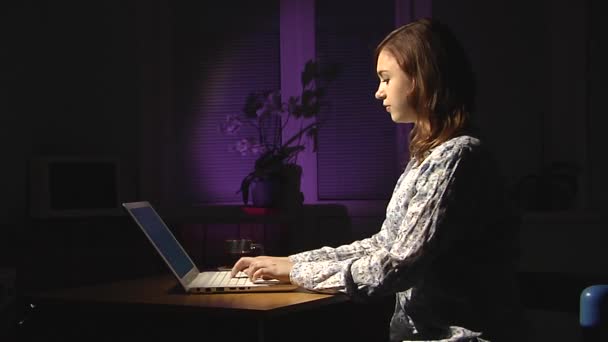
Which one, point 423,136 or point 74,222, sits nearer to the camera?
point 423,136

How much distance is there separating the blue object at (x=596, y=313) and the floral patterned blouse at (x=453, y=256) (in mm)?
131

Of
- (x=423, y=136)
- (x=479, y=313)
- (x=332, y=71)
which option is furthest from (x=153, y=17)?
(x=479, y=313)

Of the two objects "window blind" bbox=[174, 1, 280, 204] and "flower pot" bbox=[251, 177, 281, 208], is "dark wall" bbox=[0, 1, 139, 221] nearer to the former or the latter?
"window blind" bbox=[174, 1, 280, 204]

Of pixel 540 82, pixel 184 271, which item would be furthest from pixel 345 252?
pixel 540 82

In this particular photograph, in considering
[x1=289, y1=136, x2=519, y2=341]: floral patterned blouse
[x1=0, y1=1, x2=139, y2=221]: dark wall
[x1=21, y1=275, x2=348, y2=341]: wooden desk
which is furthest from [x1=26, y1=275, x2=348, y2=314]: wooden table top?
[x1=0, y1=1, x2=139, y2=221]: dark wall

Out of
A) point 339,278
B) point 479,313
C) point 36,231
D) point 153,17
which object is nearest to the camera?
point 479,313

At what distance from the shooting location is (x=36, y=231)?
249 centimetres

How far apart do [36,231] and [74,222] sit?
0.59 ft

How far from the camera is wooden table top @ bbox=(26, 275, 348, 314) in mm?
1290

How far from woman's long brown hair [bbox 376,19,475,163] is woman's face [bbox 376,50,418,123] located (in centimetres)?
1

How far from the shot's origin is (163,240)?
1.64 meters

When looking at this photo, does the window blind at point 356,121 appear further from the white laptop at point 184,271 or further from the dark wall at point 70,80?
the white laptop at point 184,271

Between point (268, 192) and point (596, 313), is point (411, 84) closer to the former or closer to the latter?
point (596, 313)

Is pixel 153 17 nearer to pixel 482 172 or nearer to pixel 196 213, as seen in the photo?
pixel 196 213
